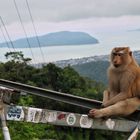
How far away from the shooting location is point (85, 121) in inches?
139

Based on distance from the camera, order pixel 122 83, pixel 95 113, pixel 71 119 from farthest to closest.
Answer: pixel 122 83 → pixel 95 113 → pixel 71 119

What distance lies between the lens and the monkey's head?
5.38 meters

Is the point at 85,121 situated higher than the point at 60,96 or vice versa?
the point at 60,96

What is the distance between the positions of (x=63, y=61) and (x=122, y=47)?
43205mm

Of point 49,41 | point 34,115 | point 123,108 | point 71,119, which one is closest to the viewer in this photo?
point 34,115

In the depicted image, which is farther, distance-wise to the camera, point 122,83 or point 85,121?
point 122,83

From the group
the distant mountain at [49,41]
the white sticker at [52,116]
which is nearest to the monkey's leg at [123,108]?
the white sticker at [52,116]

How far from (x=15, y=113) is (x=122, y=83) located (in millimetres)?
2134

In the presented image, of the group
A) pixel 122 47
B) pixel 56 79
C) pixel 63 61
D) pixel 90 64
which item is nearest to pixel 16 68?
pixel 56 79

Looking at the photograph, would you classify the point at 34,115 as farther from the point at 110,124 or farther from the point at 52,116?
the point at 110,124

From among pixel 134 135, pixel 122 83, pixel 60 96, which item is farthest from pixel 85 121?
pixel 122 83

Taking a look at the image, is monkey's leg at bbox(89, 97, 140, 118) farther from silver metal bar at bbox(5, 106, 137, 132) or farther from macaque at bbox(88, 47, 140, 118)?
silver metal bar at bbox(5, 106, 137, 132)

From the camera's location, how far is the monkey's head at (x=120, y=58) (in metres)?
5.38

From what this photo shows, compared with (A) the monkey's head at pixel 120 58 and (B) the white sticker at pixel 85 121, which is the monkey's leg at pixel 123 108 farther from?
(A) the monkey's head at pixel 120 58
